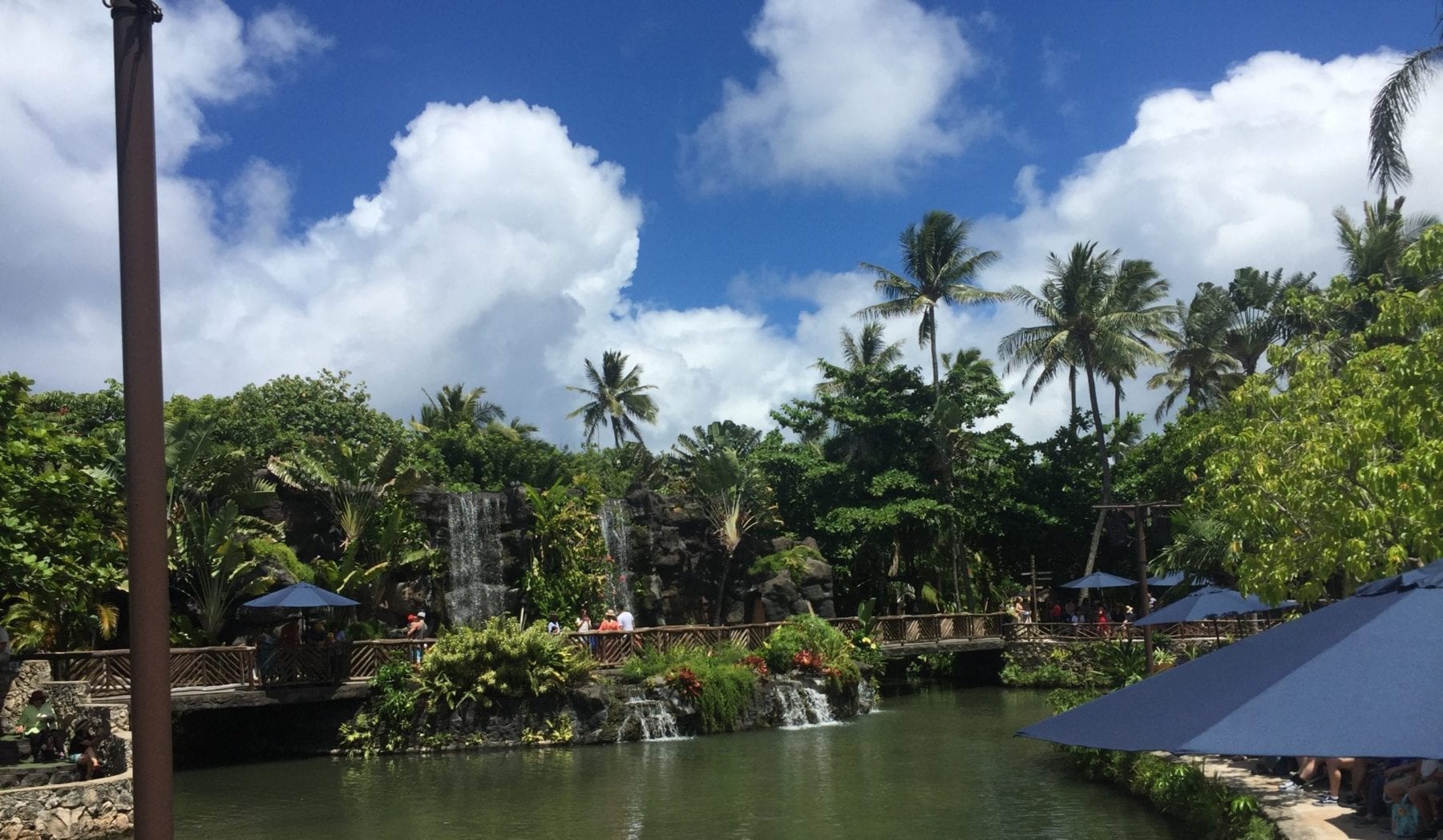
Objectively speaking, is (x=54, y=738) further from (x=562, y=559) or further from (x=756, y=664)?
(x=562, y=559)

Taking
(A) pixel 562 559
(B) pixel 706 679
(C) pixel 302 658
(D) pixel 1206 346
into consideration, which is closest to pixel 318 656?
(C) pixel 302 658

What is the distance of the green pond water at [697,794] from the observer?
539 inches

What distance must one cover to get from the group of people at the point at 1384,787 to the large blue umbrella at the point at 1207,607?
761cm

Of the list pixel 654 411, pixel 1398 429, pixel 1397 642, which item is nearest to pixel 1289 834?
pixel 1398 429

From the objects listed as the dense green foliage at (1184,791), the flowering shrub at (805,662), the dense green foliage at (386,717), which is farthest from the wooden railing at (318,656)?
the dense green foliage at (1184,791)

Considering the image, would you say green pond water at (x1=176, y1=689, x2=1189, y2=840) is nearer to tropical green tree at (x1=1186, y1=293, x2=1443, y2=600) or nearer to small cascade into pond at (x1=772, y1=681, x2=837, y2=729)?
small cascade into pond at (x1=772, y1=681, x2=837, y2=729)

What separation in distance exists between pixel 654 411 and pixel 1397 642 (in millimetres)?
57116

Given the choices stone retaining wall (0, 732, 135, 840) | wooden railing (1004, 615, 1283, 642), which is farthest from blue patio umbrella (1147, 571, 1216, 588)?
stone retaining wall (0, 732, 135, 840)

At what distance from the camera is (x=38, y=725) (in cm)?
1570

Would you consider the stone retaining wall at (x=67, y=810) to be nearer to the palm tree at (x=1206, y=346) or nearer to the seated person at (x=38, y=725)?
the seated person at (x=38, y=725)

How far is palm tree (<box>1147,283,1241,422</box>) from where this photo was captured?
4466cm

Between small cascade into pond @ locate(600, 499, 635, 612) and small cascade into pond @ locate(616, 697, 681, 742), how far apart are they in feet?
26.5

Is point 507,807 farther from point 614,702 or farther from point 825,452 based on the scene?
point 825,452

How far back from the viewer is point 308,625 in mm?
24656
